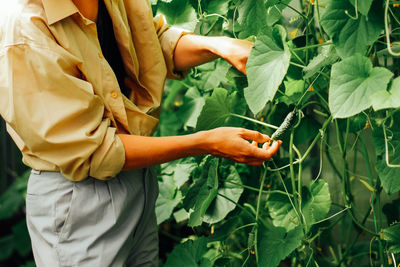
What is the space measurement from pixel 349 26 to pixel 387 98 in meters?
0.16

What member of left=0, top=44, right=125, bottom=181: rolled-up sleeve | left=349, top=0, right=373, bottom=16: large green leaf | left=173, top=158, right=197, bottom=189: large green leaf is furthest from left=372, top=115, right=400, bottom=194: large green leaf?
left=173, top=158, right=197, bottom=189: large green leaf

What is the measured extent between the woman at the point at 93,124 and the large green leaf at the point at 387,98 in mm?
251

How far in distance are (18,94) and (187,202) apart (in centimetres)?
61

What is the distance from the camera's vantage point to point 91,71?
94cm

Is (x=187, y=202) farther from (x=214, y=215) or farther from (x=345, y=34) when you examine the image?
(x=345, y=34)

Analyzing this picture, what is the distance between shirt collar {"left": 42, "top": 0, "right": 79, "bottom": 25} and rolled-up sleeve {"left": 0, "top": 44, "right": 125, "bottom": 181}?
61mm

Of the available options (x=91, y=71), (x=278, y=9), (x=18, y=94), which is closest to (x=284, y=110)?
(x=278, y=9)

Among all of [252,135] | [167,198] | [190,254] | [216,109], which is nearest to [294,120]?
[252,135]

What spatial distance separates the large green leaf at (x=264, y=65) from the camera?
36.6 inches

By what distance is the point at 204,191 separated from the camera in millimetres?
1272

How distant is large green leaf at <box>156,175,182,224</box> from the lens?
152 centimetres

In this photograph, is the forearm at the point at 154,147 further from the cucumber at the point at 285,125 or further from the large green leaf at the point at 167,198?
the large green leaf at the point at 167,198

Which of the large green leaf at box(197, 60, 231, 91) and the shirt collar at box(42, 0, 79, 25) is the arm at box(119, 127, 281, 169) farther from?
the large green leaf at box(197, 60, 231, 91)

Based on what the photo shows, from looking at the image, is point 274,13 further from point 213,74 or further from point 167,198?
point 167,198
